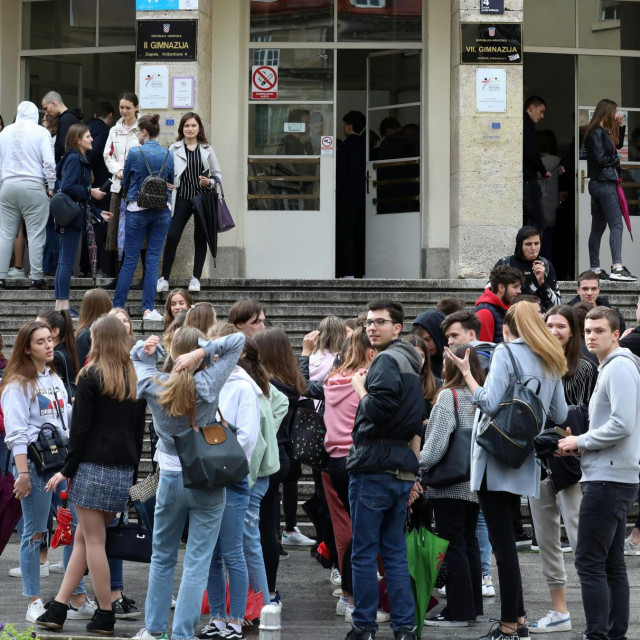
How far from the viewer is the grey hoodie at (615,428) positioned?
638 cm

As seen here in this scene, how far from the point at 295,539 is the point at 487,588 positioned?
196 cm

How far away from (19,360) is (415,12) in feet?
30.7

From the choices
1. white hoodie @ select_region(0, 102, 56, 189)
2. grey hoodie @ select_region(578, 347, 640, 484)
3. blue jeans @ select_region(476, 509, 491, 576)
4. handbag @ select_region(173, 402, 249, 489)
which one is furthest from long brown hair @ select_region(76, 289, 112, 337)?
white hoodie @ select_region(0, 102, 56, 189)

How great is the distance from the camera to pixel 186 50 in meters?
14.1

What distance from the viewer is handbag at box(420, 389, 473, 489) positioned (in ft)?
23.7

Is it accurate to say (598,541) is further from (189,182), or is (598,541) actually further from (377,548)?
(189,182)

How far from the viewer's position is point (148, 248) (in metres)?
12.2

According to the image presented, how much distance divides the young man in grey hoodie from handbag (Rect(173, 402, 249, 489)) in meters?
1.70

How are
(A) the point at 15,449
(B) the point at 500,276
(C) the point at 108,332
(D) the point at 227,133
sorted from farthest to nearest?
(D) the point at 227,133
(B) the point at 500,276
(A) the point at 15,449
(C) the point at 108,332

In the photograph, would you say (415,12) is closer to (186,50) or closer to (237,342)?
(186,50)

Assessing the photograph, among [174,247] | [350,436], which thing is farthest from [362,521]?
[174,247]

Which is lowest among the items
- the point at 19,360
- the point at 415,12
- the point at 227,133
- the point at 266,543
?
the point at 266,543

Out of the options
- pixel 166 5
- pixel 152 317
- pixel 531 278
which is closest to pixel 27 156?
pixel 152 317

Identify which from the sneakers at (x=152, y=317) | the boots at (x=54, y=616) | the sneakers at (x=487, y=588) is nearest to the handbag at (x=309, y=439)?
the sneakers at (x=487, y=588)
